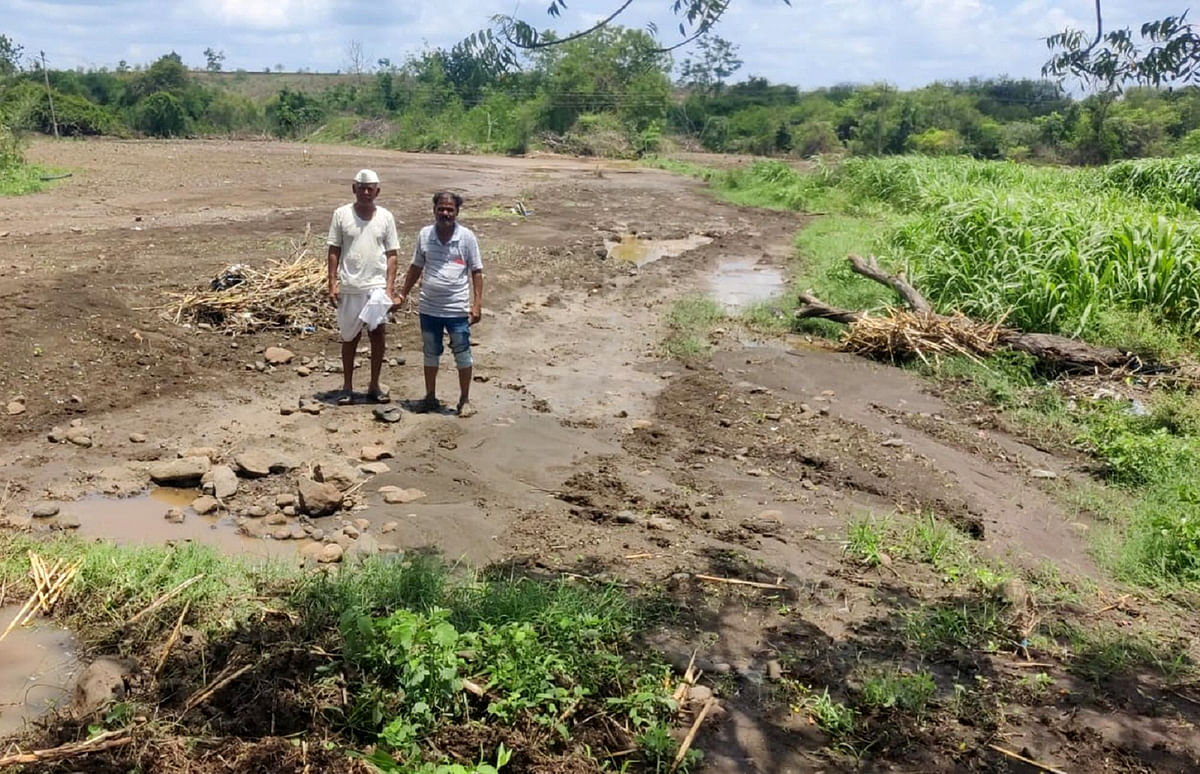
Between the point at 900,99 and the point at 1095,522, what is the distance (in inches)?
1736

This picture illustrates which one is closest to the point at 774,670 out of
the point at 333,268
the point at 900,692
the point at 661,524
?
the point at 900,692

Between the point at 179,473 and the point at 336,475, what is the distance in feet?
3.00

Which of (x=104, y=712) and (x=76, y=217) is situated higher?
(x=76, y=217)

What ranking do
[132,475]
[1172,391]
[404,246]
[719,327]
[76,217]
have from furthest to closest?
[76,217], [404,246], [719,327], [1172,391], [132,475]

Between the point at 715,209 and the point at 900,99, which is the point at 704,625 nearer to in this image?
the point at 715,209

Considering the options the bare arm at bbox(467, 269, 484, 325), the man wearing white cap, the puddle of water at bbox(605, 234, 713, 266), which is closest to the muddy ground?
the man wearing white cap

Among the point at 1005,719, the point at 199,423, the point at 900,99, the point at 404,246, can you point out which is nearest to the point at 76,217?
the point at 404,246

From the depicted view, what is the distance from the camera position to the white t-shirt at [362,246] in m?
6.64

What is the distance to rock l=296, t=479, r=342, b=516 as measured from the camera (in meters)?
5.23

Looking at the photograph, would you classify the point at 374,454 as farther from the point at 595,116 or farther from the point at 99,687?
the point at 595,116

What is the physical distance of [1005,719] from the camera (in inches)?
138

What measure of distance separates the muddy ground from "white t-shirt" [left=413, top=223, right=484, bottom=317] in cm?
85

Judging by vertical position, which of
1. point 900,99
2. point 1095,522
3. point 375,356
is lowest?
point 1095,522

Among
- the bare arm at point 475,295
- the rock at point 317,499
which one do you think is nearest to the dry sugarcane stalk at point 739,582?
the rock at point 317,499
